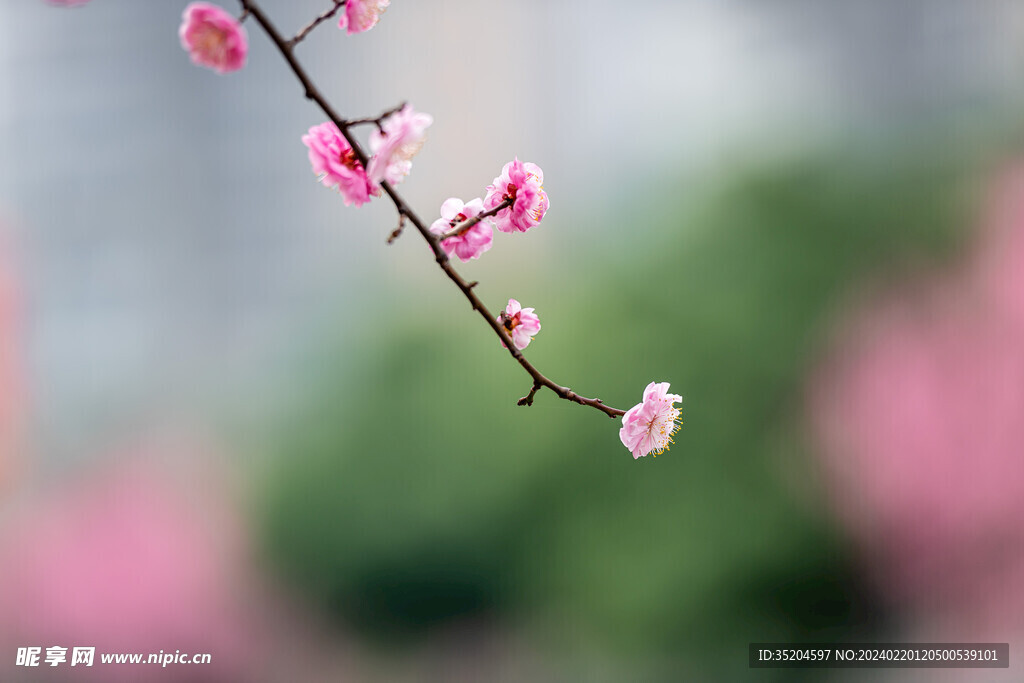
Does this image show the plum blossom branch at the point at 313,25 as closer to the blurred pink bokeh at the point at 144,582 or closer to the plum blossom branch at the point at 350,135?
the plum blossom branch at the point at 350,135

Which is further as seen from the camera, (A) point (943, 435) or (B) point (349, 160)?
(A) point (943, 435)

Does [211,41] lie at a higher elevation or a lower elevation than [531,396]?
higher

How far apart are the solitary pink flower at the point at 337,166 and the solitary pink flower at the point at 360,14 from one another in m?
0.07

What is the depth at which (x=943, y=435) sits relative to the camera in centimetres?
186

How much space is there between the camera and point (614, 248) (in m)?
2.06

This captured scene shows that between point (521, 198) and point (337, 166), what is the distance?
0.43ft

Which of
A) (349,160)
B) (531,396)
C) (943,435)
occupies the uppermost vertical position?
(943,435)

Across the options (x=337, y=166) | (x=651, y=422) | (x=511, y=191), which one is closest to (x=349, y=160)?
(x=337, y=166)

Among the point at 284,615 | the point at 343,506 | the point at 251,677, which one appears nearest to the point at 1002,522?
the point at 343,506

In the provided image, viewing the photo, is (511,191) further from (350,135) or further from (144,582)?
(144,582)

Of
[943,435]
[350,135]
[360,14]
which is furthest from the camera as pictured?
[943,435]

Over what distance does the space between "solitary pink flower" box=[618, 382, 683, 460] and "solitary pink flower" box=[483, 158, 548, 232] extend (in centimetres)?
14

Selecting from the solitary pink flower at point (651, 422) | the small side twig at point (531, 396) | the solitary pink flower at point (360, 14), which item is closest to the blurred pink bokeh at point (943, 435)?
the solitary pink flower at point (651, 422)

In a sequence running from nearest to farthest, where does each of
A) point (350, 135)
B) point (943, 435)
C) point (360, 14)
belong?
1. point (350, 135)
2. point (360, 14)
3. point (943, 435)
